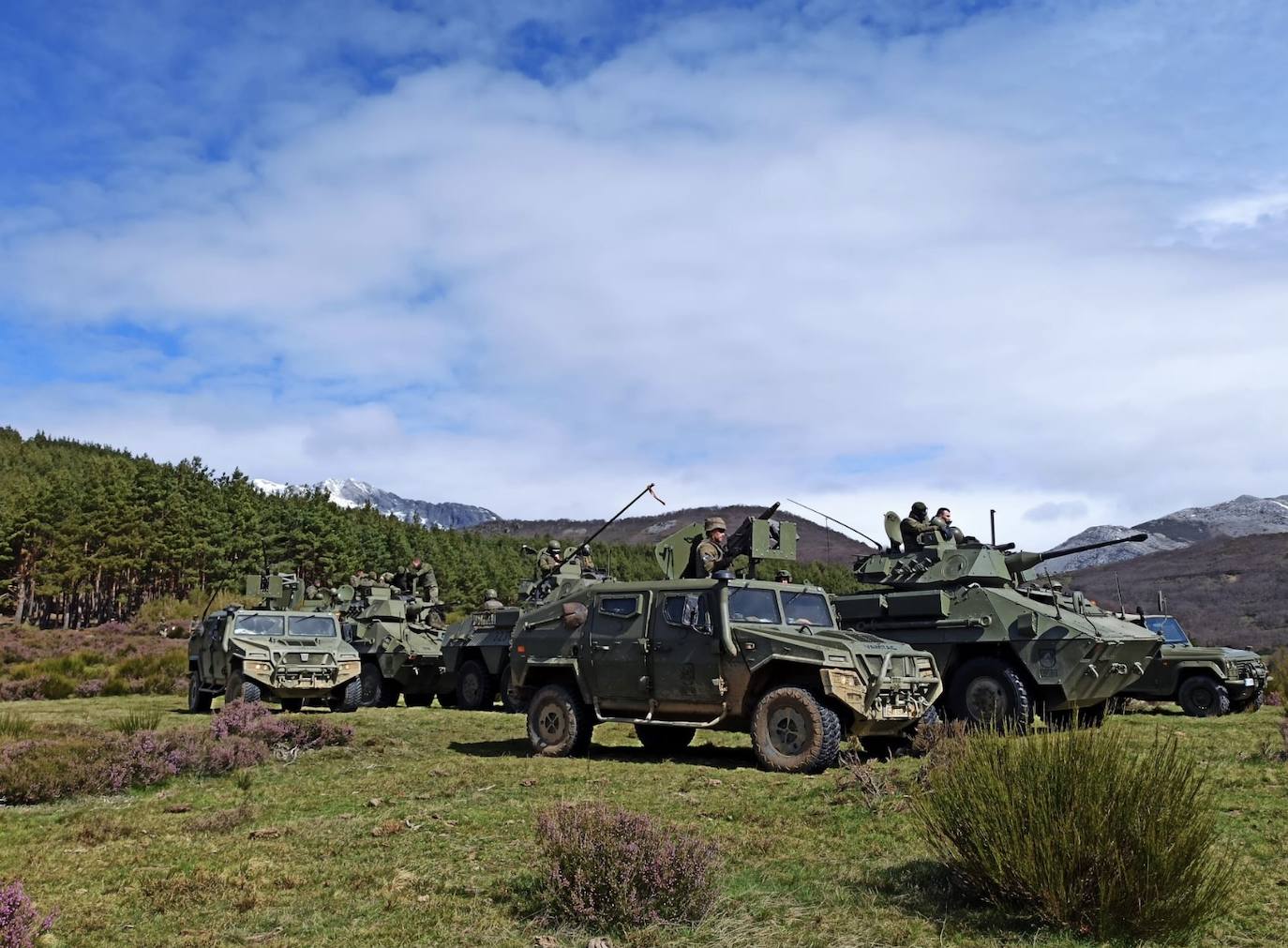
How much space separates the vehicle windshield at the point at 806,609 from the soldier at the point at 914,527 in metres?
4.69

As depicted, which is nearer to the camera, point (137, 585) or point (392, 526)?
point (137, 585)

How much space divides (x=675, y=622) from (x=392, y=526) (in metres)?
73.0

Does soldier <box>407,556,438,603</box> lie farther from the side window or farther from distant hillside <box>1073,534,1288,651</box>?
Answer: distant hillside <box>1073,534,1288,651</box>

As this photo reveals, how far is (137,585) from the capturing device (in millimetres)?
62062

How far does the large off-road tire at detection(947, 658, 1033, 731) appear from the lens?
13.5m

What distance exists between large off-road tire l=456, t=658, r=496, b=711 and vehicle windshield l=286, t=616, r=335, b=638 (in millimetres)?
2555

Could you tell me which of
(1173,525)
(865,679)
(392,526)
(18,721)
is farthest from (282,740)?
(1173,525)

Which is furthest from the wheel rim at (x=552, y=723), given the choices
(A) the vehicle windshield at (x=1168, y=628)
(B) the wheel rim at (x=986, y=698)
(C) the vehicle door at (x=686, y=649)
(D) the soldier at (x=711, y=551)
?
(A) the vehicle windshield at (x=1168, y=628)

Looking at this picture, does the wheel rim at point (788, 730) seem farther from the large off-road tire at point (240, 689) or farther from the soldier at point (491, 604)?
the large off-road tire at point (240, 689)

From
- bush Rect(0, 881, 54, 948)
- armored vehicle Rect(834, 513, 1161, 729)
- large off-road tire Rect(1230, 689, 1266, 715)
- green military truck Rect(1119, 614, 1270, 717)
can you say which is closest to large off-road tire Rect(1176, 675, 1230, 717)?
green military truck Rect(1119, 614, 1270, 717)

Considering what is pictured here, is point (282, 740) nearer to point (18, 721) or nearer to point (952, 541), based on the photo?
point (18, 721)

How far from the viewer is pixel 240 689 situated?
1758 centimetres

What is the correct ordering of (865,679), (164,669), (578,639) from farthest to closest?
(164,669)
(578,639)
(865,679)

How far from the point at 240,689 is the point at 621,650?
8.82 m
